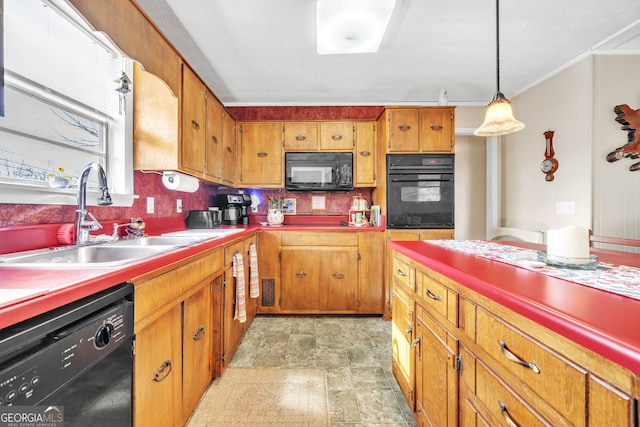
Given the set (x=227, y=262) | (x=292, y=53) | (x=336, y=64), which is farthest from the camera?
(x=336, y=64)

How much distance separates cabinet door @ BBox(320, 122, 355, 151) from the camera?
10.1ft

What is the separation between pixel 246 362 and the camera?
6.51 feet

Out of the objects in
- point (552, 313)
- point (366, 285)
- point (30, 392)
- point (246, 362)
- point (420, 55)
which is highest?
point (420, 55)

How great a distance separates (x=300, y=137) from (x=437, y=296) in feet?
7.98

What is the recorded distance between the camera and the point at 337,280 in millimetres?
2836

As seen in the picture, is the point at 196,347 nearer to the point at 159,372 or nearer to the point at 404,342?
the point at 159,372

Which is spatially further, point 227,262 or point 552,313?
point 227,262

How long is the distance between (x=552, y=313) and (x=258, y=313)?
2.73m

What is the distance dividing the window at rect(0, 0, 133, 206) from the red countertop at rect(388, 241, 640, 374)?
189 centimetres

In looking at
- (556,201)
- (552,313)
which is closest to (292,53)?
(552,313)

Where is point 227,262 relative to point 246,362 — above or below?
above

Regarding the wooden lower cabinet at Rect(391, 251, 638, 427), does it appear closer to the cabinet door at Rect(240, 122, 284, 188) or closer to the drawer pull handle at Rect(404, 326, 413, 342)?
the drawer pull handle at Rect(404, 326, 413, 342)

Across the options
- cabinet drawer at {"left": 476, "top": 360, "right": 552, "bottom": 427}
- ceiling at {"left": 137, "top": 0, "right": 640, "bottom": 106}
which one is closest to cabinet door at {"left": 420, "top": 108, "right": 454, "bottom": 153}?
ceiling at {"left": 137, "top": 0, "right": 640, "bottom": 106}

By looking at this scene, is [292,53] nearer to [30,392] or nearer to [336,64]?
[336,64]
